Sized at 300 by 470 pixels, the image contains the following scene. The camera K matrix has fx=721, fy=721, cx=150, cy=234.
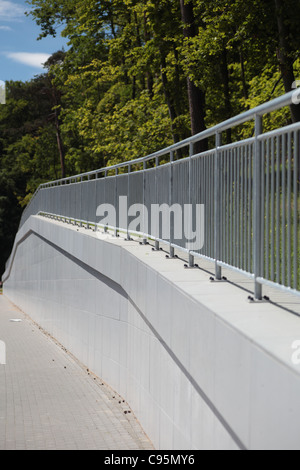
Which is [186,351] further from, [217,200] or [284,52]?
[284,52]

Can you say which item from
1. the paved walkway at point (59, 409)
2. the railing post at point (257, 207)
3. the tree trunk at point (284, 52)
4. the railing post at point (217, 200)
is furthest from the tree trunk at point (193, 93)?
the railing post at point (257, 207)

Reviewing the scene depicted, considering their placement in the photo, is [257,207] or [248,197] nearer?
[257,207]

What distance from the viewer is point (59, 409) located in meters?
11.8

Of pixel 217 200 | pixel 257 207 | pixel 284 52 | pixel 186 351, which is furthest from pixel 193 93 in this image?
pixel 257 207

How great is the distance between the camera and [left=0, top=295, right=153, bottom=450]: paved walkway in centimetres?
952

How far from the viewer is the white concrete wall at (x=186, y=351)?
13.0 feet

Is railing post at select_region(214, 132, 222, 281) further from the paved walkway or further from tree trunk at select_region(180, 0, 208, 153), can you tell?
tree trunk at select_region(180, 0, 208, 153)

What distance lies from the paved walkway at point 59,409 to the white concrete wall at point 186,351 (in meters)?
0.30

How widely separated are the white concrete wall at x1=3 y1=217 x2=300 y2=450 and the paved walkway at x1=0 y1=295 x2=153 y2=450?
11.7 inches

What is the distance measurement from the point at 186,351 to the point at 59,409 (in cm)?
616

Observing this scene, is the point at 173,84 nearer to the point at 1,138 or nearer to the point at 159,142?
the point at 159,142

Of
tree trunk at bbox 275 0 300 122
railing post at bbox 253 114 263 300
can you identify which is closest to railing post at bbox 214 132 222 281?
railing post at bbox 253 114 263 300

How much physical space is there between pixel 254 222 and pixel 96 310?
9526 millimetres

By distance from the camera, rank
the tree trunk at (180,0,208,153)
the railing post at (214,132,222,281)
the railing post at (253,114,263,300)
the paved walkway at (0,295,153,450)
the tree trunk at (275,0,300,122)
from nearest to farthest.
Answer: the railing post at (253,114,263,300)
the railing post at (214,132,222,281)
the paved walkway at (0,295,153,450)
the tree trunk at (275,0,300,122)
the tree trunk at (180,0,208,153)
